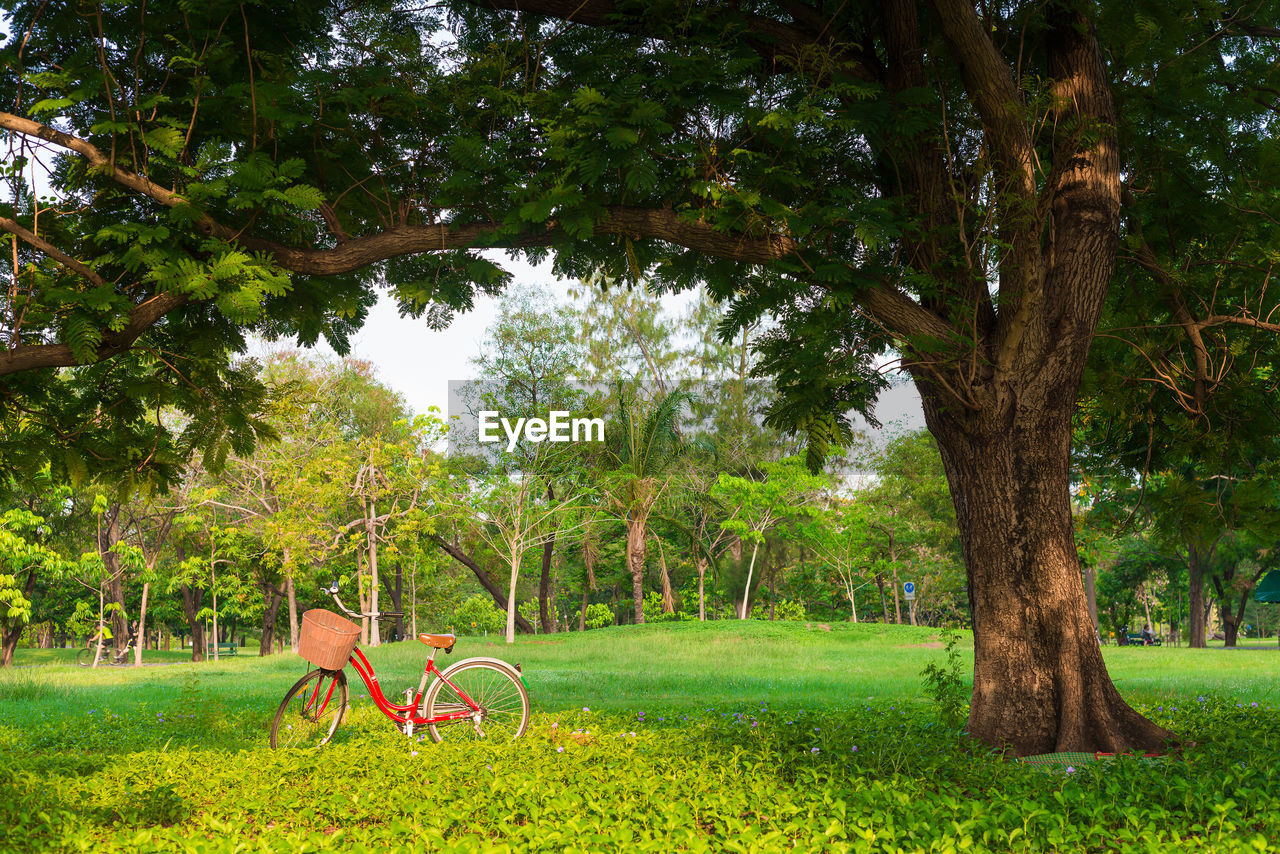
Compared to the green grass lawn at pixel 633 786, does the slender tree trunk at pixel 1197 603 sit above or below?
below

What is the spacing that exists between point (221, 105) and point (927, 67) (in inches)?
199

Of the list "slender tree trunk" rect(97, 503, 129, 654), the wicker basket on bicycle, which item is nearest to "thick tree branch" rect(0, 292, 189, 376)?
the wicker basket on bicycle

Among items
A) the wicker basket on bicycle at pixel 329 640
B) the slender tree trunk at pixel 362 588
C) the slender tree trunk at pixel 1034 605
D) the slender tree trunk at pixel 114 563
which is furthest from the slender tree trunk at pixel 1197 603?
the slender tree trunk at pixel 114 563

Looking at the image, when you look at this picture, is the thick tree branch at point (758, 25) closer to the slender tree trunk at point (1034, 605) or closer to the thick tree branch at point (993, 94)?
the thick tree branch at point (993, 94)

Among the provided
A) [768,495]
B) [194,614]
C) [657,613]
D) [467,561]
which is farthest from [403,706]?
[194,614]

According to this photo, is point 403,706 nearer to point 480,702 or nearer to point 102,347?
point 480,702

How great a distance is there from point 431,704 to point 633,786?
2.45 meters

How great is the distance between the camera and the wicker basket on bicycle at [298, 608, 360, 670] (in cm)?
644

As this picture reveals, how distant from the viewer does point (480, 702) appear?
7.10 metres

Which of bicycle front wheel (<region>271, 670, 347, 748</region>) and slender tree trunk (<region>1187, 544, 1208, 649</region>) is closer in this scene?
bicycle front wheel (<region>271, 670, 347, 748</region>)

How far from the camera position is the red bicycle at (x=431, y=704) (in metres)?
6.68

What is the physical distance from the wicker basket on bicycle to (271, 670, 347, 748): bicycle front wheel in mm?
198

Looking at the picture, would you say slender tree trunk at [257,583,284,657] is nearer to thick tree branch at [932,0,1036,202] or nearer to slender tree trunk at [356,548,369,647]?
slender tree trunk at [356,548,369,647]

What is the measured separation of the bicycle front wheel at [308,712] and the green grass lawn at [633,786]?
0.25m
